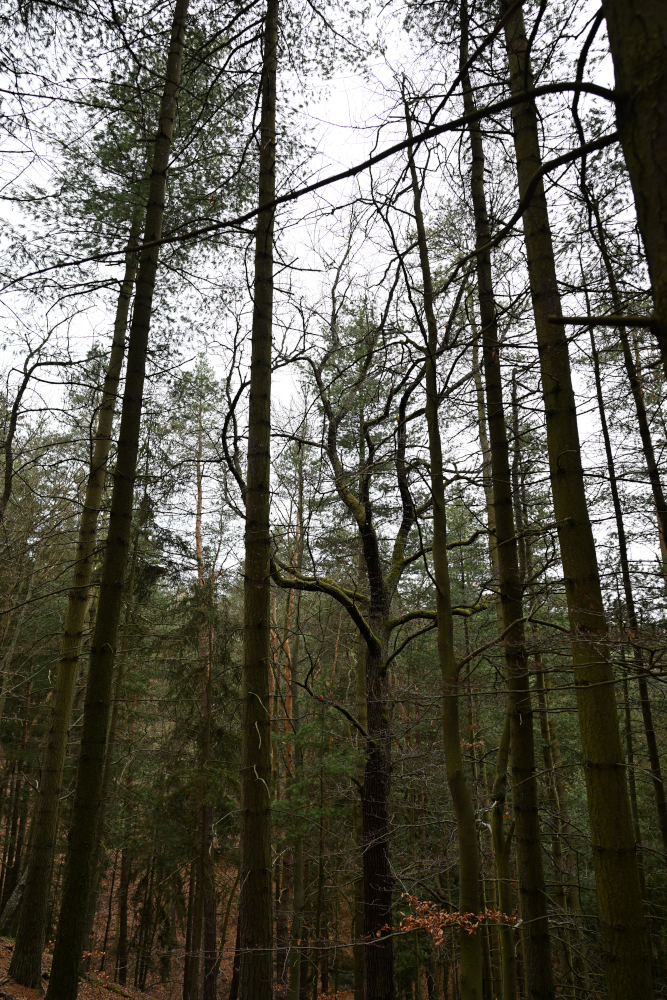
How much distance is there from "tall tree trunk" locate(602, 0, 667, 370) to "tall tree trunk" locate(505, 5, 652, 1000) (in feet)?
3.82

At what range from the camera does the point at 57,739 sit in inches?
269

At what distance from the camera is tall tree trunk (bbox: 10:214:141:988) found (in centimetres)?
608

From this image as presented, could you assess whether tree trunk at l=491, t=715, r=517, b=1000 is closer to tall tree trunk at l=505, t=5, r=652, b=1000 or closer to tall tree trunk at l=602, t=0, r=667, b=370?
tall tree trunk at l=505, t=5, r=652, b=1000

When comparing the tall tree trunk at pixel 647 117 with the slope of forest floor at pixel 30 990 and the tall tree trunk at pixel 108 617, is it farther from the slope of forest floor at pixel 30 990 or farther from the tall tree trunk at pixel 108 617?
the slope of forest floor at pixel 30 990

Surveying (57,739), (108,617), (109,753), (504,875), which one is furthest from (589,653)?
(109,753)

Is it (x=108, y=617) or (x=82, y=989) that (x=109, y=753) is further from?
(x=108, y=617)

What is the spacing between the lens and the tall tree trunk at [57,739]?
6078mm

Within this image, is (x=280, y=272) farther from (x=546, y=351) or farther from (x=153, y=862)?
(x=153, y=862)

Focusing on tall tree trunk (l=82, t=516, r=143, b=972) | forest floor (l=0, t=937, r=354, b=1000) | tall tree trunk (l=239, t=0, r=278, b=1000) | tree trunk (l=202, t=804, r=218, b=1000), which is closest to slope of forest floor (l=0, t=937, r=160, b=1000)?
forest floor (l=0, t=937, r=354, b=1000)

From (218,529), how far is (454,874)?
9.88m

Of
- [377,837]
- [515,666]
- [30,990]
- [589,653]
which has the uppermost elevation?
[515,666]

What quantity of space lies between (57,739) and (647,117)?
7.68 meters

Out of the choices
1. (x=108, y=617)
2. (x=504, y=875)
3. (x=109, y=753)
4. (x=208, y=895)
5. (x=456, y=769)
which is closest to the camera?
(x=456, y=769)

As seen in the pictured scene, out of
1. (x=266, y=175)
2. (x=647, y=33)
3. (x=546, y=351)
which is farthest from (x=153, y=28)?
(x=647, y=33)
